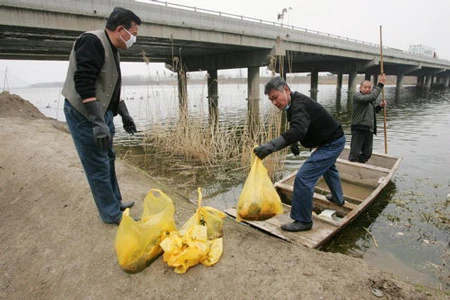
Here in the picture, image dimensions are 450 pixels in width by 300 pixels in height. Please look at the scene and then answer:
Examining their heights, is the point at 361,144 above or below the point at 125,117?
below

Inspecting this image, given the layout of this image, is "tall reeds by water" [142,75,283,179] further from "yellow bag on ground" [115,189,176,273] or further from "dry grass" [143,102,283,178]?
"yellow bag on ground" [115,189,176,273]

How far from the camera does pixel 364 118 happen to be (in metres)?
4.86

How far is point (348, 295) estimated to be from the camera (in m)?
1.87

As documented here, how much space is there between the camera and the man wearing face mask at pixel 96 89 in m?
2.14

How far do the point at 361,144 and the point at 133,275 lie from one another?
4412mm

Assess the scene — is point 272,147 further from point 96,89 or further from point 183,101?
point 183,101

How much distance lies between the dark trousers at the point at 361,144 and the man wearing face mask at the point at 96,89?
4.16 metres

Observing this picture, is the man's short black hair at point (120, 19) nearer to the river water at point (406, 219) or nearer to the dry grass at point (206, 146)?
the river water at point (406, 219)

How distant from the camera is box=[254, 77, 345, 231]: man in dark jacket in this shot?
8.68 feet

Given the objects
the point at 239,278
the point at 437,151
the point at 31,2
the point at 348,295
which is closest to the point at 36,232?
the point at 239,278

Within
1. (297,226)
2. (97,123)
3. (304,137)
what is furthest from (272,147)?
(97,123)

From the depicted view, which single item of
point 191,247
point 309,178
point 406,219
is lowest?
point 406,219

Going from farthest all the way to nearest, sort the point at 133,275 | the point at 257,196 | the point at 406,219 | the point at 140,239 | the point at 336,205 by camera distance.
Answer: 1. the point at 406,219
2. the point at 336,205
3. the point at 257,196
4. the point at 133,275
5. the point at 140,239

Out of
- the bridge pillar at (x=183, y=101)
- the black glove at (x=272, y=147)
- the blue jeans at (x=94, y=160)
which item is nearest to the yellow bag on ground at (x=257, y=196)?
the black glove at (x=272, y=147)
